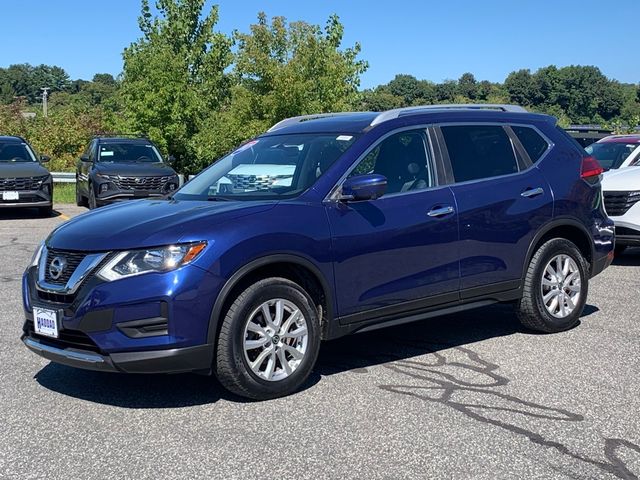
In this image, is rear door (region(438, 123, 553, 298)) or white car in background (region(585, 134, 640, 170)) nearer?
rear door (region(438, 123, 553, 298))

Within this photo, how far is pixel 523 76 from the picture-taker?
113m

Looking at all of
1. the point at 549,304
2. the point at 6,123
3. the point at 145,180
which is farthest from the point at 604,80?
the point at 549,304

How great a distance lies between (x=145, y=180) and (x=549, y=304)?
12.3 m

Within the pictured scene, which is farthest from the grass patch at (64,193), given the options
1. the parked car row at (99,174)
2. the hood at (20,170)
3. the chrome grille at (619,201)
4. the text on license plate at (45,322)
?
the text on license plate at (45,322)

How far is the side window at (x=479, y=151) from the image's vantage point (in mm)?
6188

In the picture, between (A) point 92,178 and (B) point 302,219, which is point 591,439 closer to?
(B) point 302,219

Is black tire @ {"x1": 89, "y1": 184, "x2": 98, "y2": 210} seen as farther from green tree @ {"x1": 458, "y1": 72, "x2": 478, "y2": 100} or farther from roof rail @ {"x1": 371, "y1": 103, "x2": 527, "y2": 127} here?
green tree @ {"x1": 458, "y1": 72, "x2": 478, "y2": 100}

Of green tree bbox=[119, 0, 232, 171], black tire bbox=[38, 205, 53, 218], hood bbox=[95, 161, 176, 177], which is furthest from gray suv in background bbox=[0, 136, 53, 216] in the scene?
green tree bbox=[119, 0, 232, 171]

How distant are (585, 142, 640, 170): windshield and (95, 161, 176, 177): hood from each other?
30.5 ft

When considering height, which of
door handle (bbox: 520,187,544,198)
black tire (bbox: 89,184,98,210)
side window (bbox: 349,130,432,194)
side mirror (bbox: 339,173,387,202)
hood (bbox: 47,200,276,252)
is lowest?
black tire (bbox: 89,184,98,210)

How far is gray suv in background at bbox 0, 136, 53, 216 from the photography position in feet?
53.2

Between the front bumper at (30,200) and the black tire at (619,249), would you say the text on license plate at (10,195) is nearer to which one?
the front bumper at (30,200)

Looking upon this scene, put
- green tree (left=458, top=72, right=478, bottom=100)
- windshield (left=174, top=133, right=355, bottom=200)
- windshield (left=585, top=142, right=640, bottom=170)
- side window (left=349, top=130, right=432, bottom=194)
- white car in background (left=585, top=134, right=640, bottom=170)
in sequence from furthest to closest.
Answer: green tree (left=458, top=72, right=478, bottom=100), windshield (left=585, top=142, right=640, bottom=170), white car in background (left=585, top=134, right=640, bottom=170), side window (left=349, top=130, right=432, bottom=194), windshield (left=174, top=133, right=355, bottom=200)

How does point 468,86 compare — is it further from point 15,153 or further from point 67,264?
point 67,264
